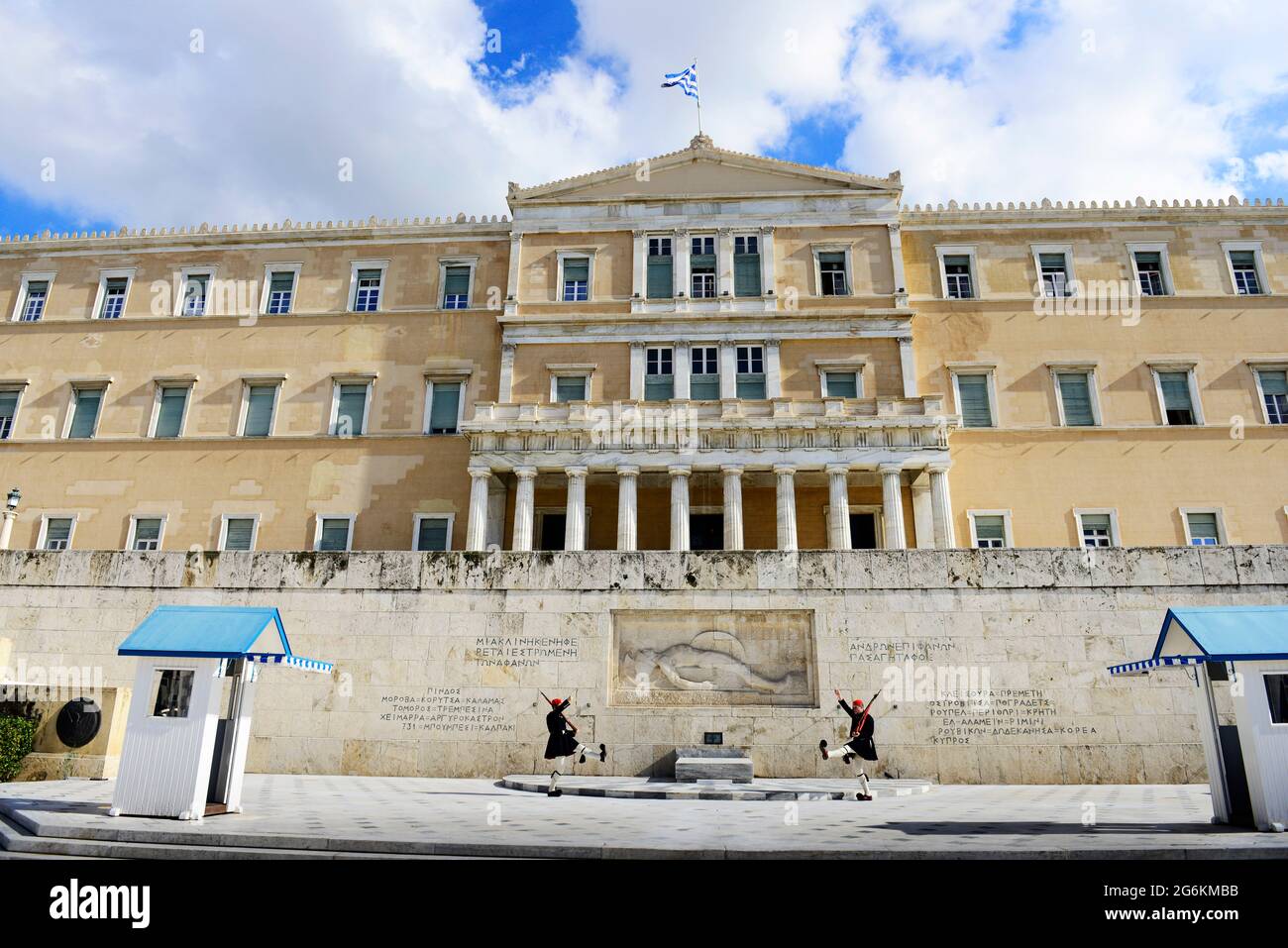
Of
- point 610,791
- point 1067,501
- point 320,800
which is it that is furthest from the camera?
point 1067,501

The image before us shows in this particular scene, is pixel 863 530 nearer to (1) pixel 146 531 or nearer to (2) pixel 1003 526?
(2) pixel 1003 526

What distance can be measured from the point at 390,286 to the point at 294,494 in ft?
31.5

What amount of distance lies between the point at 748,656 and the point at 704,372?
17122 mm

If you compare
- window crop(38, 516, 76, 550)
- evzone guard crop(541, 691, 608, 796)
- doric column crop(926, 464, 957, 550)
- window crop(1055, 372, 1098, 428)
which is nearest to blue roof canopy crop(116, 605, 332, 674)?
evzone guard crop(541, 691, 608, 796)

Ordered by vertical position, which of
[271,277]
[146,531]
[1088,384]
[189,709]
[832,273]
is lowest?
[189,709]

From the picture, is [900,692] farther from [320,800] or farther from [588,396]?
[588,396]

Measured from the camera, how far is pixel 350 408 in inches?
1280

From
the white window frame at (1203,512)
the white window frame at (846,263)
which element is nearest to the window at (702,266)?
the white window frame at (846,263)

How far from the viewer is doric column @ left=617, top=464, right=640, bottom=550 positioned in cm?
2691

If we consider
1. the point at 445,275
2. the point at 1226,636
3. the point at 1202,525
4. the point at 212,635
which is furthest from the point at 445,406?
the point at 1202,525

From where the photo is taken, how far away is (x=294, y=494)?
31219 mm

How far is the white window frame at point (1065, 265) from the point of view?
32.4m
